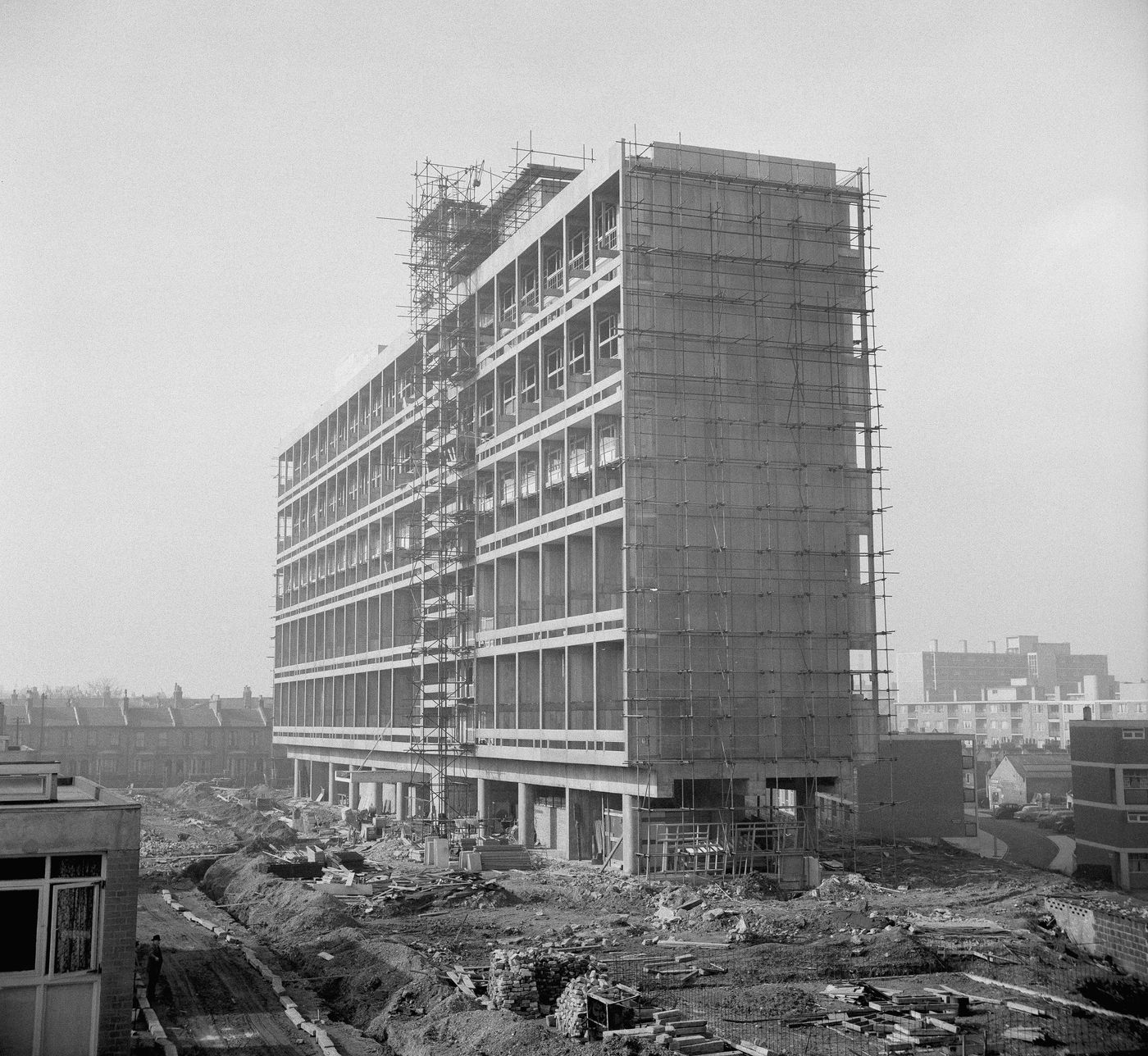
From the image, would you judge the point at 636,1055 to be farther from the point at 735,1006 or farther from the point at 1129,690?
the point at 1129,690

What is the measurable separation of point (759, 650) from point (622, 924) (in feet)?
39.9

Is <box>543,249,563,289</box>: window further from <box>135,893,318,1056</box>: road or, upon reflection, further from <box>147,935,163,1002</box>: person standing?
<box>147,935,163,1002</box>: person standing

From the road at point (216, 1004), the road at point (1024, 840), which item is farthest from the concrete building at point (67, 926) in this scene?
the road at point (1024, 840)

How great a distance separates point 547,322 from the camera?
4622 centimetres

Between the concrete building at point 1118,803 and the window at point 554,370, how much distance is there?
26350 millimetres

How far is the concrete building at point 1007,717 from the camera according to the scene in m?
143

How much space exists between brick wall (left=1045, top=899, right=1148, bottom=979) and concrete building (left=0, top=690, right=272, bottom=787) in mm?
83961

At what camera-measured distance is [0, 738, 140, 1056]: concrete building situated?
51.2ft

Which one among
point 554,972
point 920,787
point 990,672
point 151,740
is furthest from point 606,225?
point 990,672

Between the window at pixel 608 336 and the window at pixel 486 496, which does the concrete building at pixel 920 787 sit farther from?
the window at pixel 608 336

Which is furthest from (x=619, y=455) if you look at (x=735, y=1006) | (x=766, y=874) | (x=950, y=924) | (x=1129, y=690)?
(x=1129, y=690)

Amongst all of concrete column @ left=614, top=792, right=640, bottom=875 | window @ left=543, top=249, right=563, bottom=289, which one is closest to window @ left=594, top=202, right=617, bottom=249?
window @ left=543, top=249, right=563, bottom=289

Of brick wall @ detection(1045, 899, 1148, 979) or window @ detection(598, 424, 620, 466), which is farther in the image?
window @ detection(598, 424, 620, 466)

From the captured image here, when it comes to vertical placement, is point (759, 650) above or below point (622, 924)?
above
